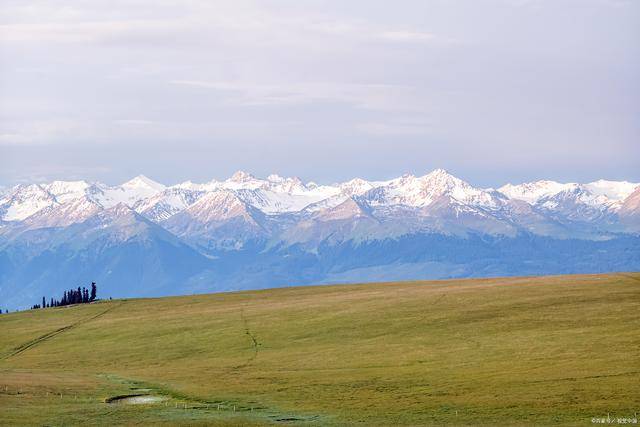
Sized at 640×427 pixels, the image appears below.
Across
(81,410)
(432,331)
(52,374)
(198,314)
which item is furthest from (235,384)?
(198,314)

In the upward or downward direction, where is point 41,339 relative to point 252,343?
upward

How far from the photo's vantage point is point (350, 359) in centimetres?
11062

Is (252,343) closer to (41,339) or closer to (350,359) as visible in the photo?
(350,359)

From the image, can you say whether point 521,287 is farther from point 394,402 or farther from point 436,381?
point 394,402

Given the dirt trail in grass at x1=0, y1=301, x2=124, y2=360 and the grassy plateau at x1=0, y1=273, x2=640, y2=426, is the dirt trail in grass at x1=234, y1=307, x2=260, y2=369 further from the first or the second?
the dirt trail in grass at x1=0, y1=301, x2=124, y2=360

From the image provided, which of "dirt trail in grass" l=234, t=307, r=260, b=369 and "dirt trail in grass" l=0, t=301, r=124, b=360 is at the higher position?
"dirt trail in grass" l=0, t=301, r=124, b=360

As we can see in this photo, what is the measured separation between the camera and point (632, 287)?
144 metres

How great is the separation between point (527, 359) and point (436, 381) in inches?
540

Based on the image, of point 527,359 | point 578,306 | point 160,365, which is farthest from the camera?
point 578,306

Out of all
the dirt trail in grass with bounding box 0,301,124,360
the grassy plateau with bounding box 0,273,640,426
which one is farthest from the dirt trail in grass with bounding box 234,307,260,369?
the dirt trail in grass with bounding box 0,301,124,360

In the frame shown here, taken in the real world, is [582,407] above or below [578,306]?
below

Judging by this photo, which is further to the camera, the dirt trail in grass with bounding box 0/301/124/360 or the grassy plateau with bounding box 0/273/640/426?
the dirt trail in grass with bounding box 0/301/124/360

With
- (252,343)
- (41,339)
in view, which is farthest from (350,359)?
(41,339)

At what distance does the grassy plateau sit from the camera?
76500 mm
